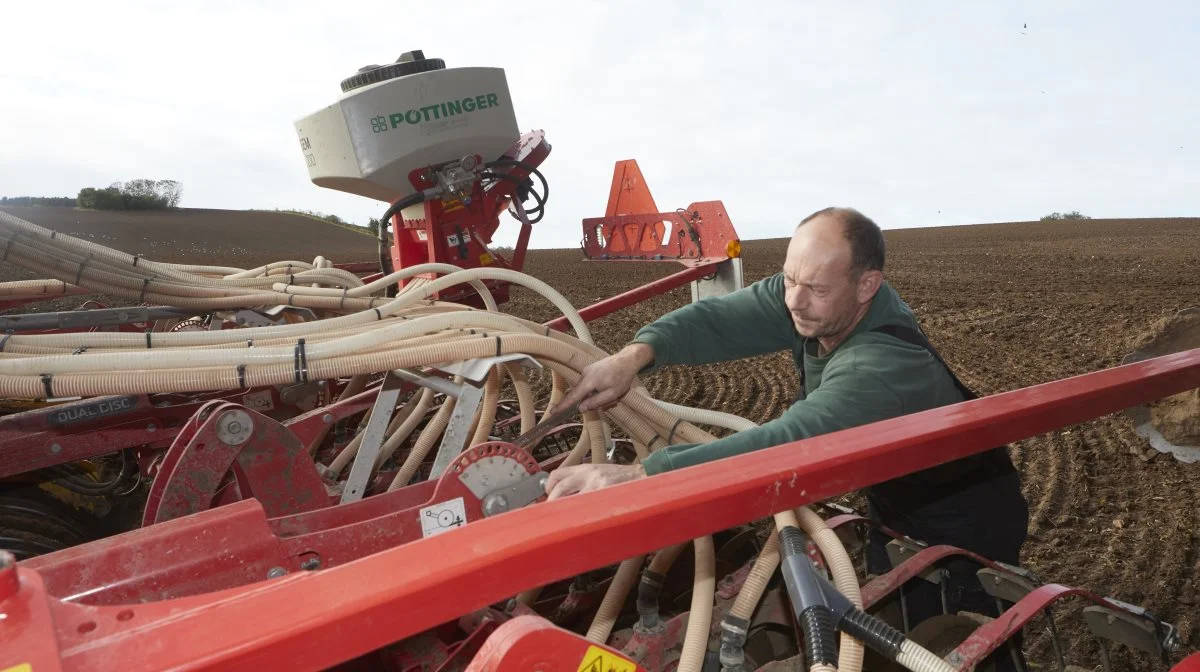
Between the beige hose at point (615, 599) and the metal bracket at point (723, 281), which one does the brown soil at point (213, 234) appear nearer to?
the metal bracket at point (723, 281)

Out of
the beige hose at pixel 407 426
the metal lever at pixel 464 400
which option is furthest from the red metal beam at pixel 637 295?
the metal lever at pixel 464 400

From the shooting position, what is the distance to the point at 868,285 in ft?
6.98

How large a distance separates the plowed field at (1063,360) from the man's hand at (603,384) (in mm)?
2055

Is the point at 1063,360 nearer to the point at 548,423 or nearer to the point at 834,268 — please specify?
the point at 834,268

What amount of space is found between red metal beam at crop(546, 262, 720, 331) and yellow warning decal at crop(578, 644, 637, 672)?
220 cm

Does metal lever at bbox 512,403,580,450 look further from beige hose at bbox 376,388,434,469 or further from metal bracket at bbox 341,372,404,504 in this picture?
beige hose at bbox 376,388,434,469

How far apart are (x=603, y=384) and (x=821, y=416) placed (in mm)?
662

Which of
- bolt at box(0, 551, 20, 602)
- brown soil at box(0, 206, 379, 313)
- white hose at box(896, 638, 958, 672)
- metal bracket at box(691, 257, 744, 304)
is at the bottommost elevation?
white hose at box(896, 638, 958, 672)

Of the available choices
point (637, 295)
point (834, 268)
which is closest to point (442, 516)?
point (834, 268)

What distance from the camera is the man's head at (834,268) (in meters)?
2.10

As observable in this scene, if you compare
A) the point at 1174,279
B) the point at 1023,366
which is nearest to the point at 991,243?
the point at 1174,279

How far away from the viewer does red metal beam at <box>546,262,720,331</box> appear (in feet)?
12.3

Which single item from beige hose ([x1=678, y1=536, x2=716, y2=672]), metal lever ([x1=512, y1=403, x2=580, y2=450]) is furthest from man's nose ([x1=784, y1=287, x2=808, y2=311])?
beige hose ([x1=678, y1=536, x2=716, y2=672])

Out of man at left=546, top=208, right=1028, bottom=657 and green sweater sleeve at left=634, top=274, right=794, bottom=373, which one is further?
green sweater sleeve at left=634, top=274, right=794, bottom=373
